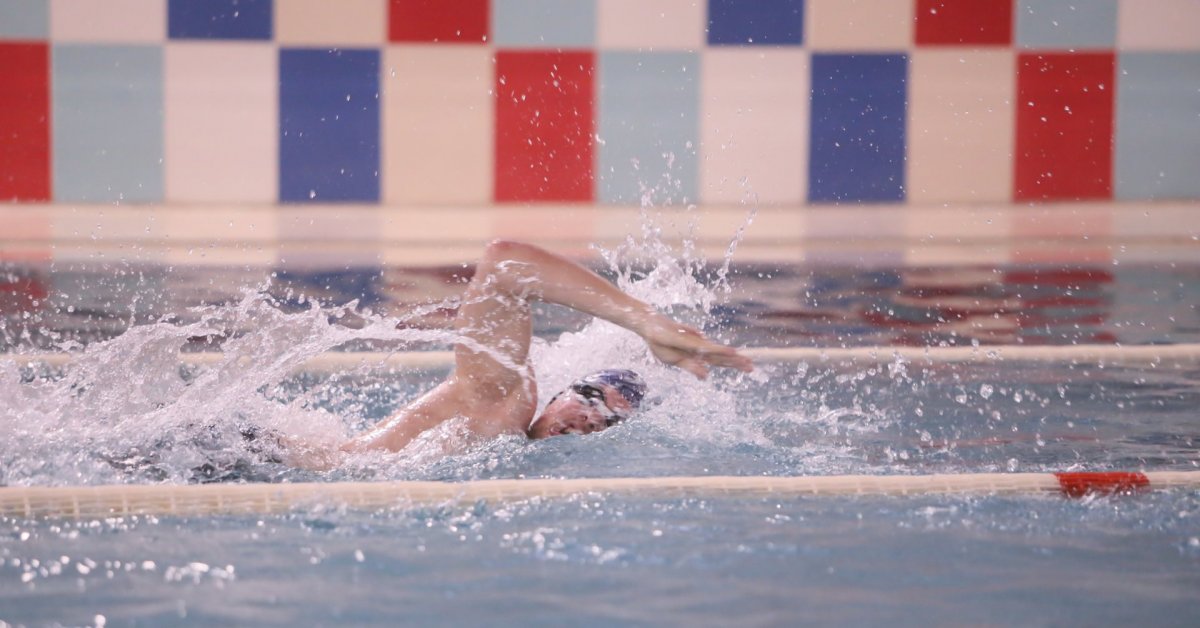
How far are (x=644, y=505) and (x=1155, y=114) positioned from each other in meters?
3.36

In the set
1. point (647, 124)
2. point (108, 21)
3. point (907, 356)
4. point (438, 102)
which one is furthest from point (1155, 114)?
point (108, 21)

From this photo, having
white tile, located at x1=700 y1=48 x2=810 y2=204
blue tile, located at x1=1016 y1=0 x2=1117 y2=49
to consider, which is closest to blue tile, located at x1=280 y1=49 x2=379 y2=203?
white tile, located at x1=700 y1=48 x2=810 y2=204

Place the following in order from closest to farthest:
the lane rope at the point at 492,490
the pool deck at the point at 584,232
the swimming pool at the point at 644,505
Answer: the swimming pool at the point at 644,505 < the lane rope at the point at 492,490 < the pool deck at the point at 584,232

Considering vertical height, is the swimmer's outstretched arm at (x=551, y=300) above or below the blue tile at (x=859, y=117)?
below

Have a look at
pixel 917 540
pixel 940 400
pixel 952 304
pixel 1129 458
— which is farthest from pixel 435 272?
pixel 917 540

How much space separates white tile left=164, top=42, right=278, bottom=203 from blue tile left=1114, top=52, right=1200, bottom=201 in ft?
8.03

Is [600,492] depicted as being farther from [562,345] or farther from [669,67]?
[669,67]

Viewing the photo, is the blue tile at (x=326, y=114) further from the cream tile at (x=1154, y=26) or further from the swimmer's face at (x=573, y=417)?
the swimmer's face at (x=573, y=417)

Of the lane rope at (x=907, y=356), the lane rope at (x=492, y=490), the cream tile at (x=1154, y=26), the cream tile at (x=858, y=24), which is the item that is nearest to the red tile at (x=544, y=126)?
the cream tile at (x=858, y=24)

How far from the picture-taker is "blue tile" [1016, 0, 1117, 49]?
426 centimetres

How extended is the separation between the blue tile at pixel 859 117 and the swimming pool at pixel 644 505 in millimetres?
1714

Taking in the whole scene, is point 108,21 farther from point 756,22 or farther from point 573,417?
point 573,417

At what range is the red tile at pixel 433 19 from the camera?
4.22 metres

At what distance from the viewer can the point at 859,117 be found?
4262mm
